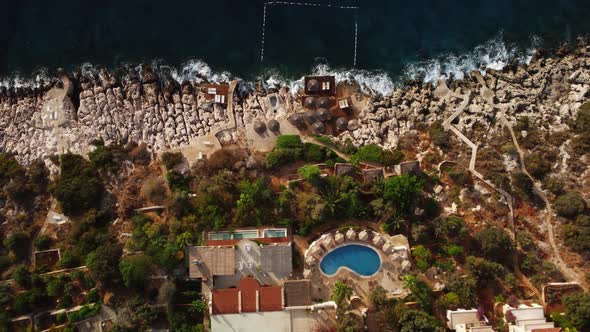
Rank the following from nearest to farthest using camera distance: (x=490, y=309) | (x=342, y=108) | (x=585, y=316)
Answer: (x=585, y=316) → (x=490, y=309) → (x=342, y=108)

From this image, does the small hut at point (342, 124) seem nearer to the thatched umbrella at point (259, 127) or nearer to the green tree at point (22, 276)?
the thatched umbrella at point (259, 127)

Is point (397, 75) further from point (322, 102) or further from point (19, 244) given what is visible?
point (19, 244)

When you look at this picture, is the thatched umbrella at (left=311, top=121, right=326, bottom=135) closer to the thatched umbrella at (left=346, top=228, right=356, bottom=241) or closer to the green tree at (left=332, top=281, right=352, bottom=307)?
the thatched umbrella at (left=346, top=228, right=356, bottom=241)

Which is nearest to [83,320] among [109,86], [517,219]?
[109,86]

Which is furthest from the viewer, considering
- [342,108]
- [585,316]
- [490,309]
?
[342,108]

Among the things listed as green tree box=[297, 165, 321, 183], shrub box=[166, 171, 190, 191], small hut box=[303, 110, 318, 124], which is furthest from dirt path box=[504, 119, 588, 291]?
shrub box=[166, 171, 190, 191]

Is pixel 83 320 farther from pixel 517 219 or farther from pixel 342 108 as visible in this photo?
pixel 517 219

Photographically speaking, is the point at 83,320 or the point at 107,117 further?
the point at 107,117

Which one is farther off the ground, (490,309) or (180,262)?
(180,262)
